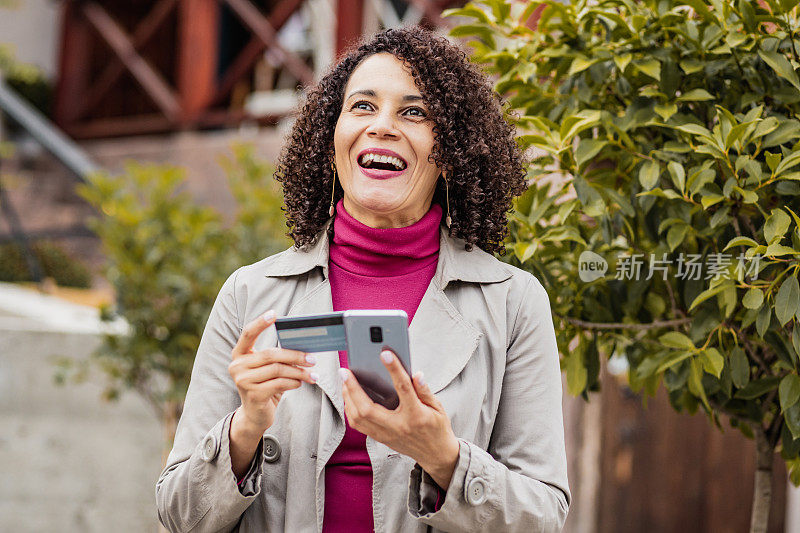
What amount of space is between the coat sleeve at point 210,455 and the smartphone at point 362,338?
324mm

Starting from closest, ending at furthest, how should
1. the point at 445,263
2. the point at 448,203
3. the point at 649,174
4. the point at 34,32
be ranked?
the point at 445,263 → the point at 448,203 → the point at 649,174 → the point at 34,32

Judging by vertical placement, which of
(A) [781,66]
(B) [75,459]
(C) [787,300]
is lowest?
(B) [75,459]

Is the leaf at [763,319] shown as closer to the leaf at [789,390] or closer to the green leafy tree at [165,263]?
the leaf at [789,390]

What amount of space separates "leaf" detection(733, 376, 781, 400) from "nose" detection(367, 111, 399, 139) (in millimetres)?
1270

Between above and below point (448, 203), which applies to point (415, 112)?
above

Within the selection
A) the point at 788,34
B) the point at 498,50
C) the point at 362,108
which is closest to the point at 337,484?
the point at 362,108

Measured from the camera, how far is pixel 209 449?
182 centimetres

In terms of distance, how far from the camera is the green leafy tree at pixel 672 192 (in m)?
2.29

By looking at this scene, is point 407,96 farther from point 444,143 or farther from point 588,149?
point 588,149

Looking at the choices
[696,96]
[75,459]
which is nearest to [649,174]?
[696,96]

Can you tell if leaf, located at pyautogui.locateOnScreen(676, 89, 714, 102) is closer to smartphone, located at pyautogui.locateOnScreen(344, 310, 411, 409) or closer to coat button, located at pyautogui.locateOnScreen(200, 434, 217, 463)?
smartphone, located at pyautogui.locateOnScreen(344, 310, 411, 409)

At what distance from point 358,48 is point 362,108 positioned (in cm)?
20

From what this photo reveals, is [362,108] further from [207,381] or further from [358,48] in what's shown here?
[207,381]

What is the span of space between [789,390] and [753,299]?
0.92 feet
